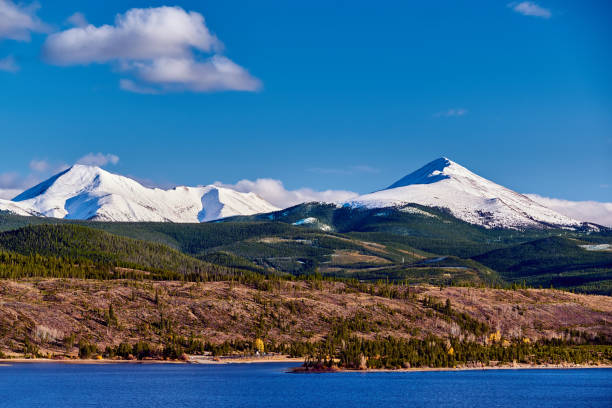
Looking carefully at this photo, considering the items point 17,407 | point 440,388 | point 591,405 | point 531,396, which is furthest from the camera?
point 440,388

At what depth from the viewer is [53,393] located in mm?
172625

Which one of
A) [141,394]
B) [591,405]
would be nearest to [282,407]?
[141,394]

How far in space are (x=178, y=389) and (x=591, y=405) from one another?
250 ft

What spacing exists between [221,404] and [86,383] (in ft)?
129

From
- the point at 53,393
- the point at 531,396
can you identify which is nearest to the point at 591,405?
the point at 531,396

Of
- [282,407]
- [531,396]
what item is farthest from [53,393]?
[531,396]

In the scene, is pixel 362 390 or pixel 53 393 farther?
pixel 362 390

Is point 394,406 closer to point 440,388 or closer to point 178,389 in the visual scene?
point 440,388

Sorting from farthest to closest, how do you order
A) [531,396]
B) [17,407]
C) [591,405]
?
[531,396] → [591,405] → [17,407]

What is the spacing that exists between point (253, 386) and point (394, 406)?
127 ft

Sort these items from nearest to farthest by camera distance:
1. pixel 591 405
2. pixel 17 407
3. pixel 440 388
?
pixel 17 407 < pixel 591 405 < pixel 440 388

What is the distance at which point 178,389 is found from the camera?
18462 centimetres

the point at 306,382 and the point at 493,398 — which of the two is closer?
the point at 493,398

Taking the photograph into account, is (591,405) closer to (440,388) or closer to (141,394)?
(440,388)
